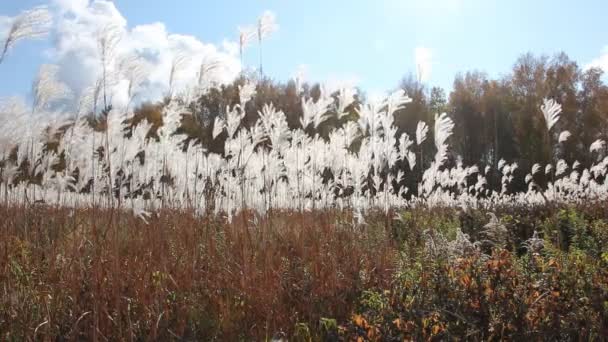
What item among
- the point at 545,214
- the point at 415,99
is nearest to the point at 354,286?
the point at 545,214

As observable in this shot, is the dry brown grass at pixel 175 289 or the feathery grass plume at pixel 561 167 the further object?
the feathery grass plume at pixel 561 167

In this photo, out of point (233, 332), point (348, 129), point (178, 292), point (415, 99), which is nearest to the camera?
point (233, 332)

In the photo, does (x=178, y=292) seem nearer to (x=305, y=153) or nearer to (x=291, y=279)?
(x=291, y=279)

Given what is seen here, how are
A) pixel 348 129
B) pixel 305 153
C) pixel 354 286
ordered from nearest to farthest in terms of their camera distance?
pixel 354 286 < pixel 348 129 < pixel 305 153

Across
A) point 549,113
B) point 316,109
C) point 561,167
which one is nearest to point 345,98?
point 316,109

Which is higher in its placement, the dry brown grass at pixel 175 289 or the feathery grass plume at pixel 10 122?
the feathery grass plume at pixel 10 122

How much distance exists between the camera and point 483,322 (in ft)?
9.25

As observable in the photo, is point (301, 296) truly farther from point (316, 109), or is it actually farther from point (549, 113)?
point (549, 113)

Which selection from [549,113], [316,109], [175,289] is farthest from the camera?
[549,113]

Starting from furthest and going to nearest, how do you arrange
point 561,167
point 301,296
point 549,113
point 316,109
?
point 561,167 → point 549,113 → point 316,109 → point 301,296

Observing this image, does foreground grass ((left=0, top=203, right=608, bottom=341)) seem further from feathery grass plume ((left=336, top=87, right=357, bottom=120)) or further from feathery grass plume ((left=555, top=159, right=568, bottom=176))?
feathery grass plume ((left=555, top=159, right=568, bottom=176))

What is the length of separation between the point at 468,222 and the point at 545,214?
4.67 ft

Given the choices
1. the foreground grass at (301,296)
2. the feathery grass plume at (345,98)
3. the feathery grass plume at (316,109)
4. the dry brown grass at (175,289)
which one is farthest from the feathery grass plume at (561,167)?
the dry brown grass at (175,289)

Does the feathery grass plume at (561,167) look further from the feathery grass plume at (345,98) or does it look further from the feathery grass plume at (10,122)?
the feathery grass plume at (10,122)
